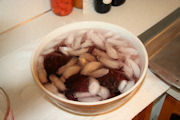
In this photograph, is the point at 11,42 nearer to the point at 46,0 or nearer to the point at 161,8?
the point at 46,0

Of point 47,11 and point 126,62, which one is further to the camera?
point 47,11

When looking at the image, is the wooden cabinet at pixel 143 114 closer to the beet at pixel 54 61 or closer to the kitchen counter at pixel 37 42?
the kitchen counter at pixel 37 42

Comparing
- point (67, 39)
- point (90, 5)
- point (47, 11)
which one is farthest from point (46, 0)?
point (67, 39)

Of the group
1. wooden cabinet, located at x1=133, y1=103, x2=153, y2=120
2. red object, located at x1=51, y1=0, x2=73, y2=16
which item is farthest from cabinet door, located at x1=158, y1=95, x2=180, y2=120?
red object, located at x1=51, y1=0, x2=73, y2=16

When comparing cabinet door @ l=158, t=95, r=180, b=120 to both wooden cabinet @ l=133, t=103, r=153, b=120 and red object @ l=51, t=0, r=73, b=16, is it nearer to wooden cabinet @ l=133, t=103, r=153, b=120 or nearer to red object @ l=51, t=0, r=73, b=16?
wooden cabinet @ l=133, t=103, r=153, b=120

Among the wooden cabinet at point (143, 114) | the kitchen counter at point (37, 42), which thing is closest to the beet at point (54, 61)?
the kitchen counter at point (37, 42)

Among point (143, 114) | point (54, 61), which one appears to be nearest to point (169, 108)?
point (143, 114)
